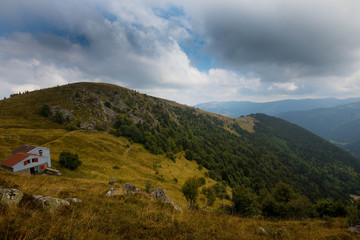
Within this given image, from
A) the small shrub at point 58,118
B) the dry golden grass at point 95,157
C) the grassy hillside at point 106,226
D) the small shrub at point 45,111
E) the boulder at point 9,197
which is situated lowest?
the dry golden grass at point 95,157

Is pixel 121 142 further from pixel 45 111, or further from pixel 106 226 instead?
pixel 106 226

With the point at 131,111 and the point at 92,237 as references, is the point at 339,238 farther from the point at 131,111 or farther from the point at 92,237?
the point at 131,111

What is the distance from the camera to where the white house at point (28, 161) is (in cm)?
2789

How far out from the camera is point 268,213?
2938 centimetres

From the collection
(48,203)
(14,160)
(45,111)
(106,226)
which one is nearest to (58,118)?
(45,111)

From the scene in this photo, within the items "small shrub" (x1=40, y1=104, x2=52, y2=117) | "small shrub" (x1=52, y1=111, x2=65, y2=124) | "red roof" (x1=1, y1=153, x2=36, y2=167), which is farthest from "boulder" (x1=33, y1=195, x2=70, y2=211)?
"small shrub" (x1=40, y1=104, x2=52, y2=117)

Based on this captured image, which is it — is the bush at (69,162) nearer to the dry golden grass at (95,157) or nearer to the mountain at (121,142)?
the dry golden grass at (95,157)

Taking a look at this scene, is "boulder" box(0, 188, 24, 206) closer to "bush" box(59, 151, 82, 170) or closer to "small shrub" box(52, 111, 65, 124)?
"bush" box(59, 151, 82, 170)

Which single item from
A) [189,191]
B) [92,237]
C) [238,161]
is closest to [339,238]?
[92,237]

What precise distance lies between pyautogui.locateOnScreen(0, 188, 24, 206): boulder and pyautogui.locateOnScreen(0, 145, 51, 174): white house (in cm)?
3222

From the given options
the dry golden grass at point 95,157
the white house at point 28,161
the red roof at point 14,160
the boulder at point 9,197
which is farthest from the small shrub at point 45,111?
the boulder at point 9,197

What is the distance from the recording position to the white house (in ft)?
91.5

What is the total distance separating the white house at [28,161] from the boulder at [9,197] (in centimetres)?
3222

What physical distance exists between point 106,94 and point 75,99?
2961cm
